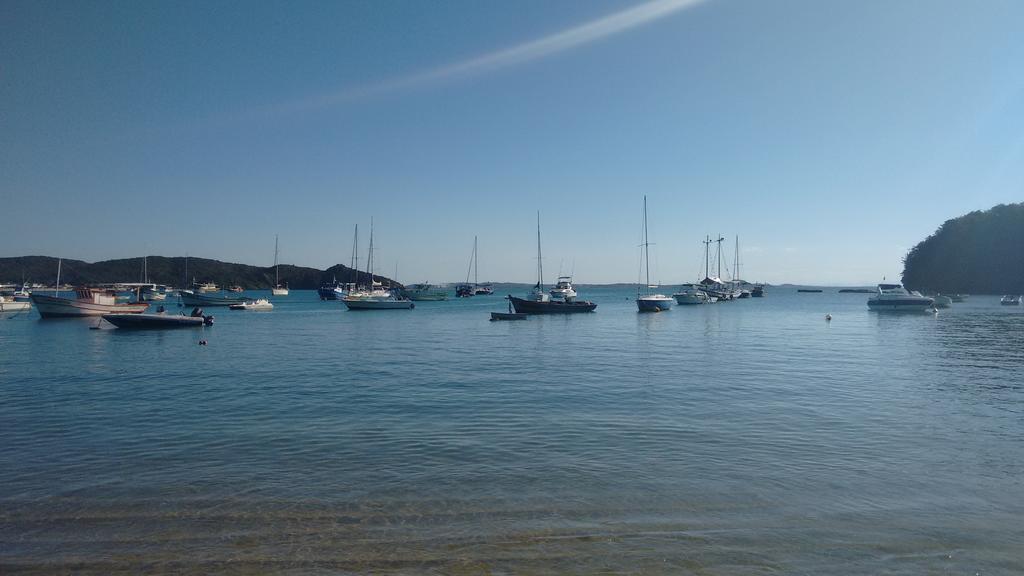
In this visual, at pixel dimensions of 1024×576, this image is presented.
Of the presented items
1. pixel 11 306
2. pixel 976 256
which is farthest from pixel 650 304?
pixel 976 256

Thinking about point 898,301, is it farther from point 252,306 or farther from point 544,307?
point 252,306

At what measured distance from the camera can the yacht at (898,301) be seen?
230ft

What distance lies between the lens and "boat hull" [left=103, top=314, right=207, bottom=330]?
47250mm

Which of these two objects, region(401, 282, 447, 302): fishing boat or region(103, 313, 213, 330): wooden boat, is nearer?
region(103, 313, 213, 330): wooden boat

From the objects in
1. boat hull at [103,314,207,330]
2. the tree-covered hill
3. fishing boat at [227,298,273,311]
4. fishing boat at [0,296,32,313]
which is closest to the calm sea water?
boat hull at [103,314,207,330]

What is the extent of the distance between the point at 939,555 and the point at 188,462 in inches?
453

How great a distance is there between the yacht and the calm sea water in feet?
177

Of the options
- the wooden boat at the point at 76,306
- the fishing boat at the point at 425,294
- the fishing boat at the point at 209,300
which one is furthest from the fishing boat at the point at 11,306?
the fishing boat at the point at 425,294

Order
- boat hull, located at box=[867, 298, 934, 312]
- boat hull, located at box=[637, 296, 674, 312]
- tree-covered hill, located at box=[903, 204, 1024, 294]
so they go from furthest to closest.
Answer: tree-covered hill, located at box=[903, 204, 1024, 294]
boat hull, located at box=[637, 296, 674, 312]
boat hull, located at box=[867, 298, 934, 312]

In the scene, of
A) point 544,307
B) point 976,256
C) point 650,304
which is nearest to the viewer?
point 544,307

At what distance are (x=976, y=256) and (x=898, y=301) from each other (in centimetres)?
9756

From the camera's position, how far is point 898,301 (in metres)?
71.4

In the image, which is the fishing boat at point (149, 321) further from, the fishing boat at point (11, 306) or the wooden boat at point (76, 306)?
the fishing boat at point (11, 306)

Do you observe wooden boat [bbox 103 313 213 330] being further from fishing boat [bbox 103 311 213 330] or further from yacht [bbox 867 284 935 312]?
yacht [bbox 867 284 935 312]
